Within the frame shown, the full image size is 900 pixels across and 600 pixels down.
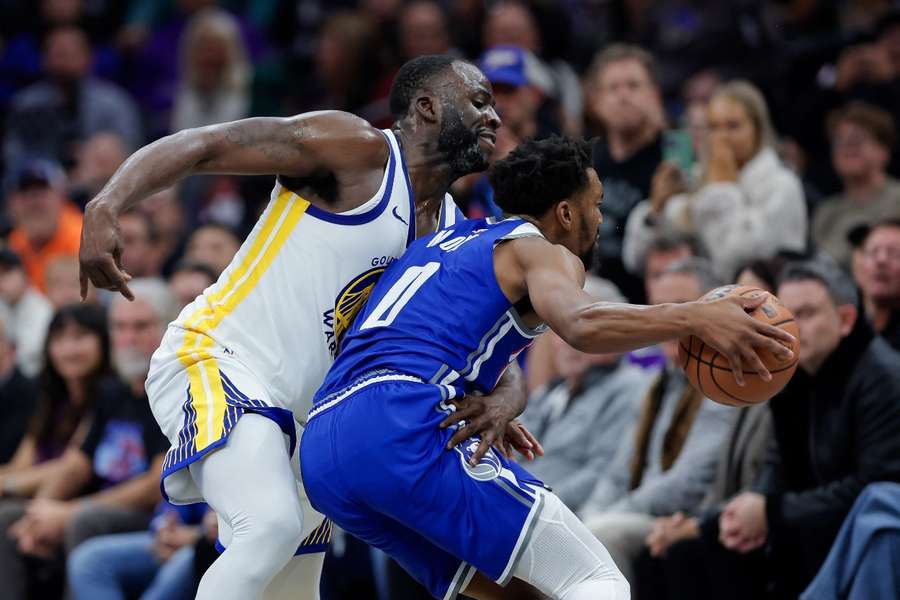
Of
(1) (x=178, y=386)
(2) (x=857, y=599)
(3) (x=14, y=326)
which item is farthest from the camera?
(3) (x=14, y=326)

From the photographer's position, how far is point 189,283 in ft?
27.8

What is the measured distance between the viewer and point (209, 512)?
24.5 feet

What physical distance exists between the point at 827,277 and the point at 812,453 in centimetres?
79

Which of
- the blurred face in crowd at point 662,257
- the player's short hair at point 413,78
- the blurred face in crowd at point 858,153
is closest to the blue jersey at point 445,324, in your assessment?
the player's short hair at point 413,78

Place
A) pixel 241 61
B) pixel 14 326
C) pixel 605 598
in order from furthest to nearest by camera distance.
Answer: pixel 241 61
pixel 14 326
pixel 605 598

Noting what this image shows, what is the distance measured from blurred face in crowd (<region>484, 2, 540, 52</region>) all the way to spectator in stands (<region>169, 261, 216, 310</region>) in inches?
126

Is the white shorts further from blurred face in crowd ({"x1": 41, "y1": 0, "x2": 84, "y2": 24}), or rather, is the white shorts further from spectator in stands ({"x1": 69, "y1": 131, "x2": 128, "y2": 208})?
blurred face in crowd ({"x1": 41, "y1": 0, "x2": 84, "y2": 24})

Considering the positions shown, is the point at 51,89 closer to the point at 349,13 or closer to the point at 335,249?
the point at 349,13

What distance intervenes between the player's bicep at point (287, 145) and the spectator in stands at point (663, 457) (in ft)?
8.39

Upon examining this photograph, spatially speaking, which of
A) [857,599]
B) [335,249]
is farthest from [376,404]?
[857,599]

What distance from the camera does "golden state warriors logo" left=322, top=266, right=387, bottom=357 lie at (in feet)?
16.6

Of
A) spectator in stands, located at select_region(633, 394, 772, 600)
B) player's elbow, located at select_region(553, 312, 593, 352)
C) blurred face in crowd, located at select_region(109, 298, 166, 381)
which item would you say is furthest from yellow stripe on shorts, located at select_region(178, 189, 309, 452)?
blurred face in crowd, located at select_region(109, 298, 166, 381)

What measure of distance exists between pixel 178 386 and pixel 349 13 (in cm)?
768

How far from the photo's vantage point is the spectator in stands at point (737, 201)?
7.98m
